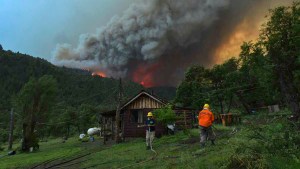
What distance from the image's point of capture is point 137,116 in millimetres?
33000

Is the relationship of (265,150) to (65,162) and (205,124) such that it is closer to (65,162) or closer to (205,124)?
(205,124)

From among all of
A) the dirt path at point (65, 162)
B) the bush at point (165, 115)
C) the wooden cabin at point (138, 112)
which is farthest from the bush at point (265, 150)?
the wooden cabin at point (138, 112)

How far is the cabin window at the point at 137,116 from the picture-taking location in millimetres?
32656

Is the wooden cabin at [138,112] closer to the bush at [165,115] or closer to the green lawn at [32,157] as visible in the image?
the green lawn at [32,157]

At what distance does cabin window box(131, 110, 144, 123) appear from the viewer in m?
32.7

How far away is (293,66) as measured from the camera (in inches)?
1387

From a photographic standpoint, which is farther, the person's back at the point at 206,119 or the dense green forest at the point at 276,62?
the dense green forest at the point at 276,62

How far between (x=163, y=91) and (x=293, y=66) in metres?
104

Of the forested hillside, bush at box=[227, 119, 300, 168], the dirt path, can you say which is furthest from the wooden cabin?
the forested hillside

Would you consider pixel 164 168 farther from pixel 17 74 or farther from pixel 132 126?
pixel 17 74

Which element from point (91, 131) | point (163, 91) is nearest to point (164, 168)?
point (91, 131)

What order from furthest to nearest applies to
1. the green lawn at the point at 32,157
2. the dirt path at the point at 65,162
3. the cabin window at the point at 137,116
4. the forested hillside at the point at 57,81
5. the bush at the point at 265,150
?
the forested hillside at the point at 57,81, the cabin window at the point at 137,116, the green lawn at the point at 32,157, the dirt path at the point at 65,162, the bush at the point at 265,150

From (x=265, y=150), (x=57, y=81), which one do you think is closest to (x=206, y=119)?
(x=265, y=150)

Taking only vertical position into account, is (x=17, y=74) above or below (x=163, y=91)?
above
